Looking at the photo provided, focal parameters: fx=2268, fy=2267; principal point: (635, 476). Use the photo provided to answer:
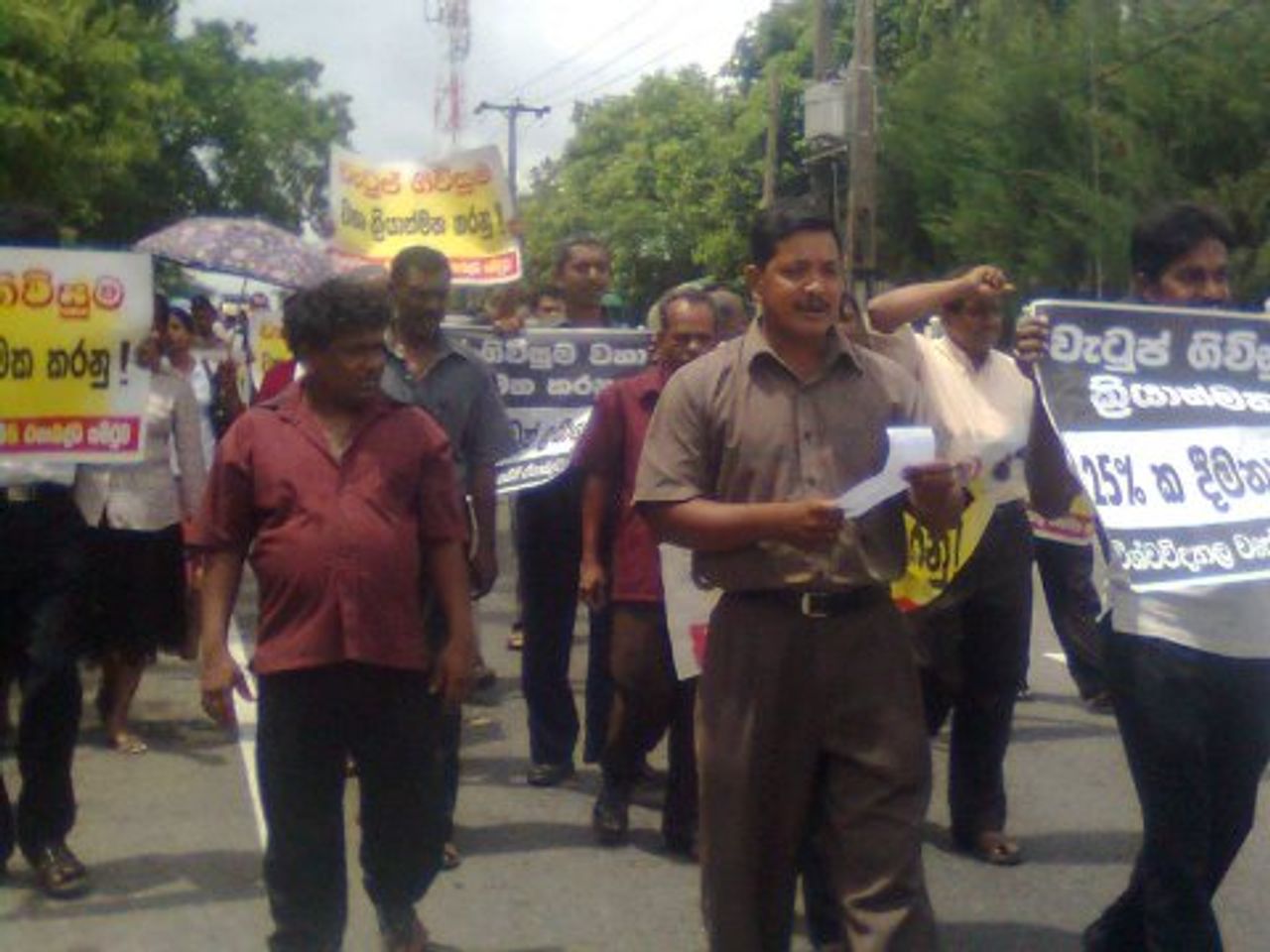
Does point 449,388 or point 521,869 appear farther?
point 521,869

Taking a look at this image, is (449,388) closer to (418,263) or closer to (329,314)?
(418,263)

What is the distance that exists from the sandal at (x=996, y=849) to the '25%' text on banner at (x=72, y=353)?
2824mm

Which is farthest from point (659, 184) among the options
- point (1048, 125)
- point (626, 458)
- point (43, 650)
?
point (43, 650)

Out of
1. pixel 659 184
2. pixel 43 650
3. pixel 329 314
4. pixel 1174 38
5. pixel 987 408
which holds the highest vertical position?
pixel 659 184

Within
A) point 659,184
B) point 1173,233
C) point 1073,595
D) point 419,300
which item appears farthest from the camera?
point 659,184

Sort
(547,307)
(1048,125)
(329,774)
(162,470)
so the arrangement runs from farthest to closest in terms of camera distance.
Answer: (1048,125), (547,307), (162,470), (329,774)

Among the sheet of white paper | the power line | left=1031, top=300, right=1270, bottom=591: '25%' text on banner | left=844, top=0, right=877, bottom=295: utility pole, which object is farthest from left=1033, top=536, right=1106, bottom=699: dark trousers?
the power line

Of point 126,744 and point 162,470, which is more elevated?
point 162,470

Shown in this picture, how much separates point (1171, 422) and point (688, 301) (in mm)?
2247

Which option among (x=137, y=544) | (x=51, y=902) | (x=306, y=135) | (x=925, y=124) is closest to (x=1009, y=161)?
(x=925, y=124)

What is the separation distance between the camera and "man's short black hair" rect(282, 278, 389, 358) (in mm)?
5234

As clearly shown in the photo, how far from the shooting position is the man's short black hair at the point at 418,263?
655 cm

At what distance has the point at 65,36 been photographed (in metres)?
19.1

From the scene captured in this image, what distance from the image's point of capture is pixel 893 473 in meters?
4.41
